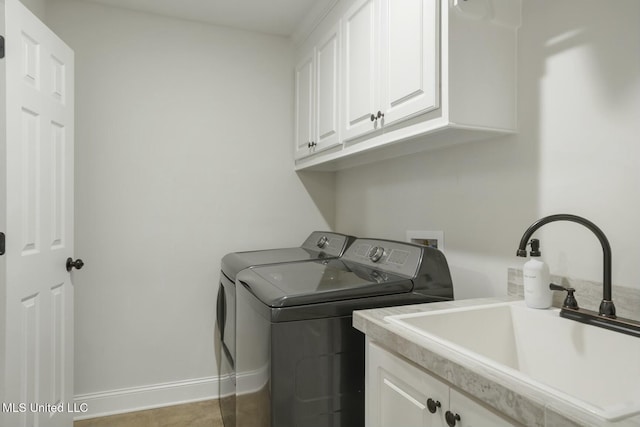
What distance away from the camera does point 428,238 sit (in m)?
1.86

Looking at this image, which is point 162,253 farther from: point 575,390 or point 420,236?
point 575,390

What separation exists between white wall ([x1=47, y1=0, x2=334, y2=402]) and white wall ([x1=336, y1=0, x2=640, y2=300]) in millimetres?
1333

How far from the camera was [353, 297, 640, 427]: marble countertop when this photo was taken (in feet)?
1.98

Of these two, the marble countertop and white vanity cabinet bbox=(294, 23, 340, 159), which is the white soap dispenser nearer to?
the marble countertop

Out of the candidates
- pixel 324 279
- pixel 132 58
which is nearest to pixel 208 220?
pixel 132 58

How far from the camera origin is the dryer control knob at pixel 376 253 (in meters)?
Answer: 1.71

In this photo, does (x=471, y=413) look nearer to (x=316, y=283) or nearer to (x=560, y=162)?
(x=316, y=283)

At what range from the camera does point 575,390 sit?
1008 millimetres

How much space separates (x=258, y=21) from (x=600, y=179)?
7.04 ft

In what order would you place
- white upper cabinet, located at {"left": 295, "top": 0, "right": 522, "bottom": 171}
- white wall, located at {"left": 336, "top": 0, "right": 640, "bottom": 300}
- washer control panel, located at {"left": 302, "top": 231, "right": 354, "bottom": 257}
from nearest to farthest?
1. white wall, located at {"left": 336, "top": 0, "right": 640, "bottom": 300}
2. white upper cabinet, located at {"left": 295, "top": 0, "right": 522, "bottom": 171}
3. washer control panel, located at {"left": 302, "top": 231, "right": 354, "bottom": 257}

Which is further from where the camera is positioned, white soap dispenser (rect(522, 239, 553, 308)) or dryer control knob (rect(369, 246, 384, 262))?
dryer control knob (rect(369, 246, 384, 262))

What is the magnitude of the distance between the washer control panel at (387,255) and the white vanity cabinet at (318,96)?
554mm

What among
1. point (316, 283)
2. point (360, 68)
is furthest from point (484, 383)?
point (360, 68)

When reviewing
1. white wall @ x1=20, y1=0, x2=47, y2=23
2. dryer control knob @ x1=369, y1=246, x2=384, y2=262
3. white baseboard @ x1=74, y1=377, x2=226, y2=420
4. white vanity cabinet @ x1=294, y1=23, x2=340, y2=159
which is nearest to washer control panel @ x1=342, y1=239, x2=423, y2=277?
dryer control knob @ x1=369, y1=246, x2=384, y2=262
